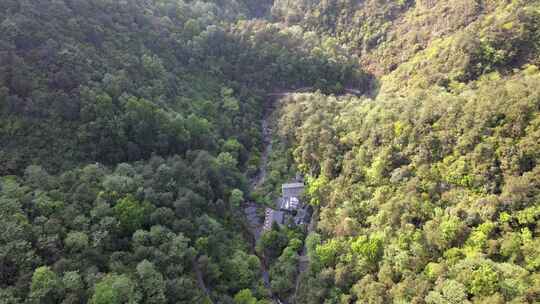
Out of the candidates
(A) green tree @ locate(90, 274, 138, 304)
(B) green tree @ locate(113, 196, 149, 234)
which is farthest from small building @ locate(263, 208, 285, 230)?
(A) green tree @ locate(90, 274, 138, 304)

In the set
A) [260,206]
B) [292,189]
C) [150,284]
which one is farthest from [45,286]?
Answer: [292,189]

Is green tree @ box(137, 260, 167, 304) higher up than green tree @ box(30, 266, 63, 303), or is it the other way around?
green tree @ box(30, 266, 63, 303)

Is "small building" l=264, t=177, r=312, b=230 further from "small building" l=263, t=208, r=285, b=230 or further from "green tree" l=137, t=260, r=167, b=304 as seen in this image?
"green tree" l=137, t=260, r=167, b=304

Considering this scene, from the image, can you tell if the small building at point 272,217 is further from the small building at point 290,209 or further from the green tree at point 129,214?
the green tree at point 129,214

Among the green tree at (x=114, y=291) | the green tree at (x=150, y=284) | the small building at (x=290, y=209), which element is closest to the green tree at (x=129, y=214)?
the green tree at (x=150, y=284)

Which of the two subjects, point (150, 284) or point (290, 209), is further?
point (290, 209)

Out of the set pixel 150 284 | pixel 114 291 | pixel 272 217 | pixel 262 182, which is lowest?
pixel 150 284

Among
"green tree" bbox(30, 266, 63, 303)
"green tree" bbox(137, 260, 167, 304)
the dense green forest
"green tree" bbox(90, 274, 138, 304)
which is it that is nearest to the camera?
"green tree" bbox(30, 266, 63, 303)

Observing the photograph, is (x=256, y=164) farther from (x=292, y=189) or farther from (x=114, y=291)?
(x=114, y=291)

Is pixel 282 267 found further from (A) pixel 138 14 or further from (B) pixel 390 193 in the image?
(A) pixel 138 14
